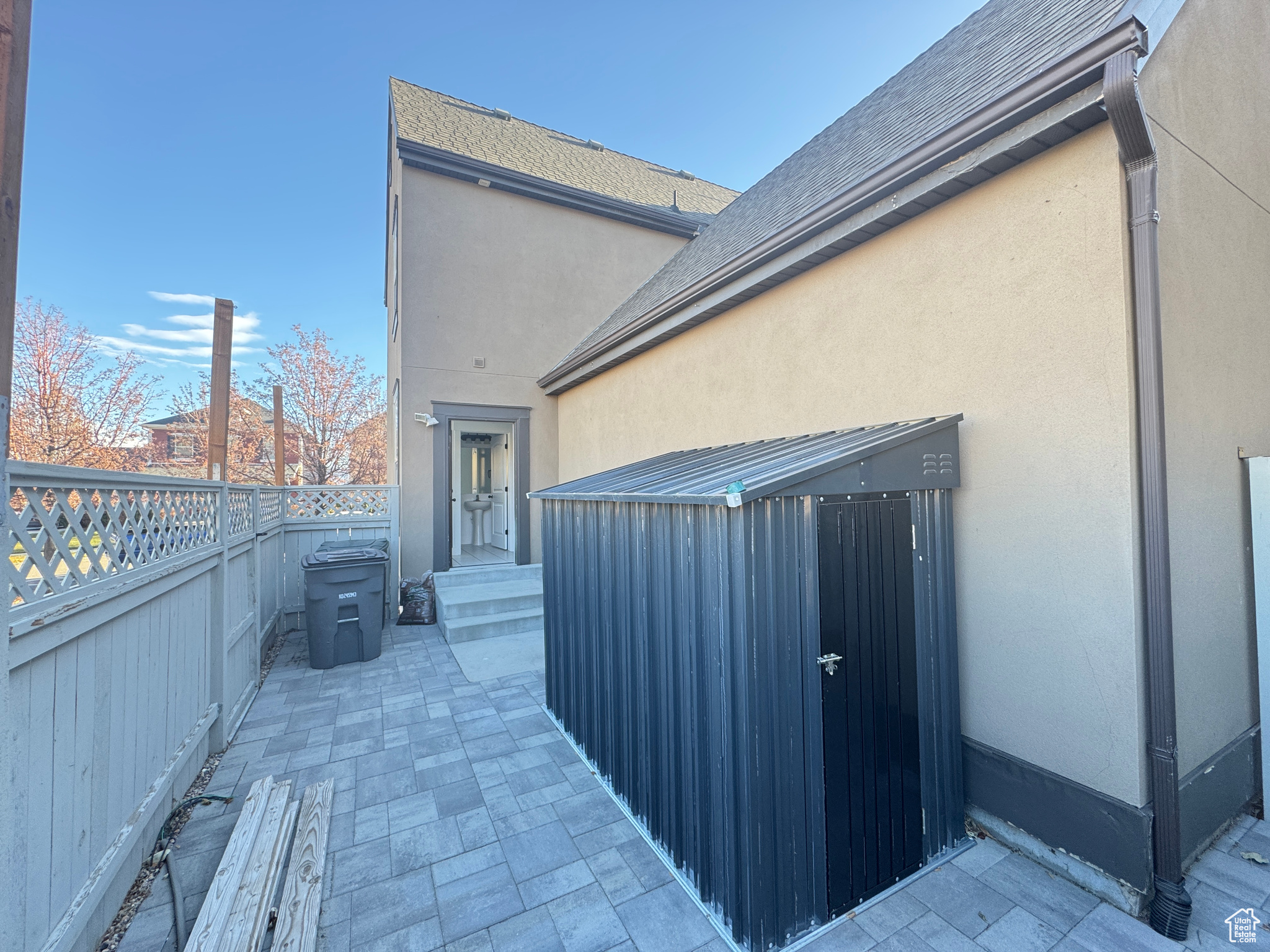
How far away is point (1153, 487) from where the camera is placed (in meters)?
2.12

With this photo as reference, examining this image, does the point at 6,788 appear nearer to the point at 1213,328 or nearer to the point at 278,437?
the point at 1213,328

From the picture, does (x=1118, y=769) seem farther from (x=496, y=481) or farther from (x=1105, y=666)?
(x=496, y=481)

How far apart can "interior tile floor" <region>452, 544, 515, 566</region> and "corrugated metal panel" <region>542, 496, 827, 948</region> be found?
571 centimetres

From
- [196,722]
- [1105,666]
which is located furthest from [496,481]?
[1105,666]

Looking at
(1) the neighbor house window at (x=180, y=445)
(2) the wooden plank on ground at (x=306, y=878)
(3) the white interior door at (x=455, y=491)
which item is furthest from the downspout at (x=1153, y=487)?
(1) the neighbor house window at (x=180, y=445)

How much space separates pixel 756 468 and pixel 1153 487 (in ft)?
5.34

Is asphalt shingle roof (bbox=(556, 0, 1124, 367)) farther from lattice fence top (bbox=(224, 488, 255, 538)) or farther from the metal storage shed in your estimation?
lattice fence top (bbox=(224, 488, 255, 538))

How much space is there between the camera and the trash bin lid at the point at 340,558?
203 inches

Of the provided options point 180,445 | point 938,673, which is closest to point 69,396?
point 180,445

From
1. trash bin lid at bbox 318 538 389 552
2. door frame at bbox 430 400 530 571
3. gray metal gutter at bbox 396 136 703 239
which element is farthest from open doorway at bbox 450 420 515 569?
gray metal gutter at bbox 396 136 703 239

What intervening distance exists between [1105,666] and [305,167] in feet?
65.0

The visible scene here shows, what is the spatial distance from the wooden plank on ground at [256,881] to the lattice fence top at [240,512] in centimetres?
202

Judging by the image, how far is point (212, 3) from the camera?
20.7 feet

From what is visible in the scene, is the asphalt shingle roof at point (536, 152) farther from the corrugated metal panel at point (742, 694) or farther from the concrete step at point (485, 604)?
the corrugated metal panel at point (742, 694)
